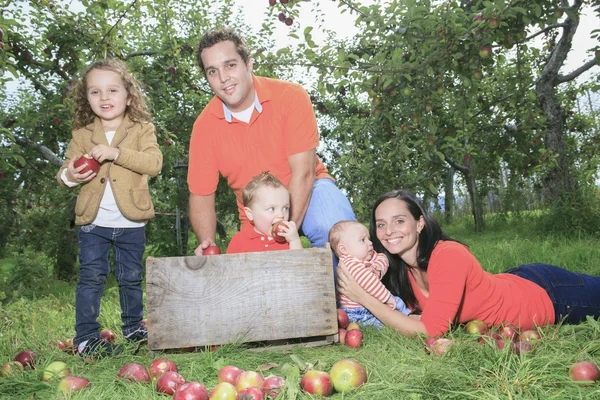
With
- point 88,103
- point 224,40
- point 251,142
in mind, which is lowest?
point 251,142

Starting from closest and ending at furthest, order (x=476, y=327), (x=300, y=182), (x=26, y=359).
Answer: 1. (x=26, y=359)
2. (x=476, y=327)
3. (x=300, y=182)

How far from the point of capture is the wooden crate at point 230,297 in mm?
2723

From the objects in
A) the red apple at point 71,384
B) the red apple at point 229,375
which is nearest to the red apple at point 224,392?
the red apple at point 229,375

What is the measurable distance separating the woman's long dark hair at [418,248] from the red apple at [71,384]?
175 cm

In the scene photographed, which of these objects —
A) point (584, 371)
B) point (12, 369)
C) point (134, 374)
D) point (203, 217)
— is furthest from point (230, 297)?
point (584, 371)

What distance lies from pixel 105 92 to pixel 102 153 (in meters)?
0.38

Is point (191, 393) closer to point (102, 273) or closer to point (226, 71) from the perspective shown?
point (102, 273)

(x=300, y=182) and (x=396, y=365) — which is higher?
(x=300, y=182)

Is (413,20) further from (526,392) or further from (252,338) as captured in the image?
(526,392)

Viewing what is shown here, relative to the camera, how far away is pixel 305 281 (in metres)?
2.79

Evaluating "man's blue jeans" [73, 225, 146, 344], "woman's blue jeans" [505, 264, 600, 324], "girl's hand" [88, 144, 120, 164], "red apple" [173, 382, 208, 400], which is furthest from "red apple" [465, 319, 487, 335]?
"girl's hand" [88, 144, 120, 164]

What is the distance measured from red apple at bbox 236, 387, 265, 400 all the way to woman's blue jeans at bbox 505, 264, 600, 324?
1902 millimetres

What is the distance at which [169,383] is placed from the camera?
85.7 inches

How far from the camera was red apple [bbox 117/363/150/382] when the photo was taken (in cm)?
231
